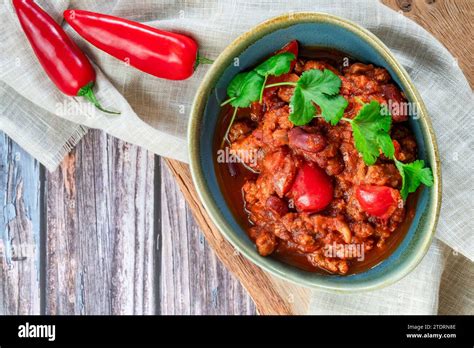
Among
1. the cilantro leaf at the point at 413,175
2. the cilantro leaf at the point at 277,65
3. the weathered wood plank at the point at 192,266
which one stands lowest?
the weathered wood plank at the point at 192,266

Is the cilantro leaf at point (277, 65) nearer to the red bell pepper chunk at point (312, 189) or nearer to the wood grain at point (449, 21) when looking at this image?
the red bell pepper chunk at point (312, 189)

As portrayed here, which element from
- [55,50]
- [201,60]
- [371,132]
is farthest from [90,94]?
[371,132]

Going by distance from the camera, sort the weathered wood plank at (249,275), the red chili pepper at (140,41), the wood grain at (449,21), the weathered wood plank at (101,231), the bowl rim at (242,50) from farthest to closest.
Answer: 1. the weathered wood plank at (101,231)
2. the weathered wood plank at (249,275)
3. the wood grain at (449,21)
4. the red chili pepper at (140,41)
5. the bowl rim at (242,50)

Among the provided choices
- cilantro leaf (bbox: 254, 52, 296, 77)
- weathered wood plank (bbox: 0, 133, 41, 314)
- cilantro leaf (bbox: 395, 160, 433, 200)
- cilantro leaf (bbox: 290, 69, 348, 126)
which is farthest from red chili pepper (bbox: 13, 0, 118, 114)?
cilantro leaf (bbox: 395, 160, 433, 200)

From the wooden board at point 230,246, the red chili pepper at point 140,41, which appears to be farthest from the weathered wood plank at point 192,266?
the red chili pepper at point 140,41

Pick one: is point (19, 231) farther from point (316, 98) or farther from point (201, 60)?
point (316, 98)
